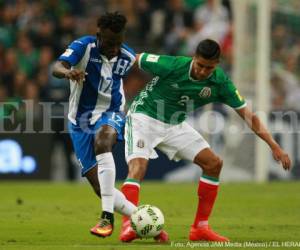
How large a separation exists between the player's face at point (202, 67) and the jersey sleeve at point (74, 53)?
3.61 ft

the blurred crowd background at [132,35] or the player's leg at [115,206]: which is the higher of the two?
the blurred crowd background at [132,35]

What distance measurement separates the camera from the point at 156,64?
9.21 meters

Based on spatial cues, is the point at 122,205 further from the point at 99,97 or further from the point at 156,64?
the point at 156,64

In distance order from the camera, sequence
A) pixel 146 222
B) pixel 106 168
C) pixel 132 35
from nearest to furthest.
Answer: pixel 146 222
pixel 106 168
pixel 132 35

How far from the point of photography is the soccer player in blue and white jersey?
28.8 feet

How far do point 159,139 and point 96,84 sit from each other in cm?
85

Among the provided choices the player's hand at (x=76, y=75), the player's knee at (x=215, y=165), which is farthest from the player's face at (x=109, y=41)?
the player's knee at (x=215, y=165)

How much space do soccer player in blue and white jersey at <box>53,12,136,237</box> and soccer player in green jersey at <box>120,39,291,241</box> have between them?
221 mm

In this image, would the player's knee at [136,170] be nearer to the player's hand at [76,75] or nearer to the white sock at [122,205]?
the white sock at [122,205]

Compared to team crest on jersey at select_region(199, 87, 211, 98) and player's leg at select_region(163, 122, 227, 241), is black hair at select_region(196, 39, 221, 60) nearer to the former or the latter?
team crest on jersey at select_region(199, 87, 211, 98)

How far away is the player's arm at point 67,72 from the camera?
8.20 m

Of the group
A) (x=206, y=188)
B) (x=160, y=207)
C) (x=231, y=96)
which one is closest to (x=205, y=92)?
(x=231, y=96)

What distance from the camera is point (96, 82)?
9219 mm

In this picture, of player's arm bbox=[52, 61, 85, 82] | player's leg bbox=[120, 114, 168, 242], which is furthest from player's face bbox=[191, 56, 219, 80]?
player's arm bbox=[52, 61, 85, 82]
